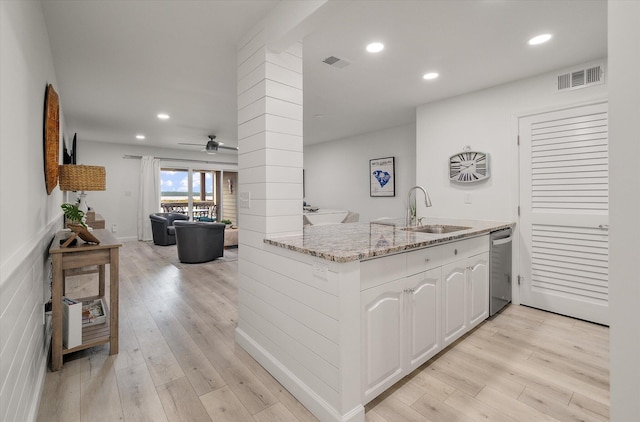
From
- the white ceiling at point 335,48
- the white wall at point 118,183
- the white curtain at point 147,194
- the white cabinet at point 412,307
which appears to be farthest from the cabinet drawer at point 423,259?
the white wall at point 118,183

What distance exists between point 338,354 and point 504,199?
9.14ft

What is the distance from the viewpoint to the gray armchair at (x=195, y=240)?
16.6 ft

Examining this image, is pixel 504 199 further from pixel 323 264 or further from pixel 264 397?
pixel 264 397

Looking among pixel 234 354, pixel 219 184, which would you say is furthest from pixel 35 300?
pixel 219 184

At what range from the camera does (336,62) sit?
2.85 metres

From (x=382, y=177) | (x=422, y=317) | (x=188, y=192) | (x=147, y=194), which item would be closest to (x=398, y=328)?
(x=422, y=317)

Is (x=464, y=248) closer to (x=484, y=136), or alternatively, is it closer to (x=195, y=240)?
(x=484, y=136)

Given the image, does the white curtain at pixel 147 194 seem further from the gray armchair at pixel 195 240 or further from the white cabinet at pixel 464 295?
the white cabinet at pixel 464 295

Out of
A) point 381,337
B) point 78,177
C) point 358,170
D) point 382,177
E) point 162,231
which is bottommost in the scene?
point 381,337

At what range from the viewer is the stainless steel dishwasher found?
2.85m

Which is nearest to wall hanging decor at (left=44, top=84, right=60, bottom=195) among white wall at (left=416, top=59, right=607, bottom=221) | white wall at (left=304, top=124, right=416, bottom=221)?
white wall at (left=416, top=59, right=607, bottom=221)

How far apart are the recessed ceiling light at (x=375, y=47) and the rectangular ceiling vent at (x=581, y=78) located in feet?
6.06

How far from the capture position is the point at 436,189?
3.93 m

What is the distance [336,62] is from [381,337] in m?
2.38
